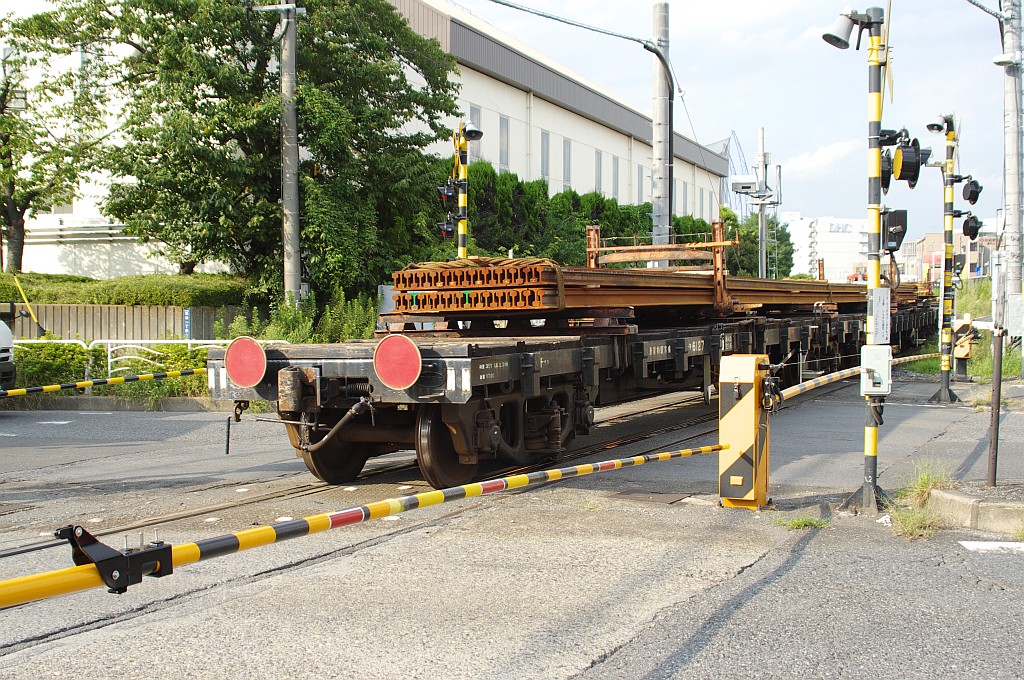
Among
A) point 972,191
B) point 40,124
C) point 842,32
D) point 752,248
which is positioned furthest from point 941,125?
point 752,248

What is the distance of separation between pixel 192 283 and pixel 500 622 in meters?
17.5

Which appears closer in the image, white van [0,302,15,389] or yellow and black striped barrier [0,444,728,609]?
yellow and black striped barrier [0,444,728,609]

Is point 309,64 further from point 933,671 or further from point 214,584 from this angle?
point 933,671

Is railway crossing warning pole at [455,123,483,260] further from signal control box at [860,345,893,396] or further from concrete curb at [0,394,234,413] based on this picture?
signal control box at [860,345,893,396]

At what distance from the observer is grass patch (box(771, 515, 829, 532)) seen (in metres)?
6.73

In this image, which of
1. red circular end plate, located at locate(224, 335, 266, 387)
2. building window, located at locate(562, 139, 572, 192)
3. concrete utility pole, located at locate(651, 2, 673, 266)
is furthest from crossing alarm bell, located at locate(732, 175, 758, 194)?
red circular end plate, located at locate(224, 335, 266, 387)

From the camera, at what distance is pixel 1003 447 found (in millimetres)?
10812

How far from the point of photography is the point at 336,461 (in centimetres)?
869

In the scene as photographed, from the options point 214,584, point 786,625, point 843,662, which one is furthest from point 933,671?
point 214,584

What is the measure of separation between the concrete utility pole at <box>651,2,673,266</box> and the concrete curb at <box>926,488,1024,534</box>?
11655mm

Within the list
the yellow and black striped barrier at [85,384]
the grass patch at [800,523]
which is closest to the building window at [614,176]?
the yellow and black striped barrier at [85,384]

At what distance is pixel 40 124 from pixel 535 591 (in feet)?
71.4

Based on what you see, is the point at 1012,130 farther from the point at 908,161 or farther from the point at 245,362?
the point at 245,362

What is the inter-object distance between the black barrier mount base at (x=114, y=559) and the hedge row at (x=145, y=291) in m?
18.2
